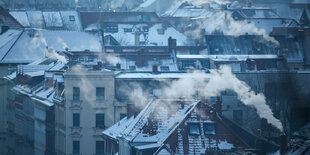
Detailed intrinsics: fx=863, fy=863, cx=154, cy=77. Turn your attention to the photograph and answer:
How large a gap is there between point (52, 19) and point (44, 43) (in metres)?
21.7

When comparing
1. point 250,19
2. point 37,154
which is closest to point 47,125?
point 37,154

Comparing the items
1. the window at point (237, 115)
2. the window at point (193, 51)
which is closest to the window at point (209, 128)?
the window at point (237, 115)

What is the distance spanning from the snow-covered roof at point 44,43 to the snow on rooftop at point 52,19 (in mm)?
16574

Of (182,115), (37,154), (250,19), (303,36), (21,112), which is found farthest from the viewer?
(250,19)

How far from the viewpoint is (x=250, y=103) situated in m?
58.1

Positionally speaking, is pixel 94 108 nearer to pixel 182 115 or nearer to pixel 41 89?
pixel 41 89

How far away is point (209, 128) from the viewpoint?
46.1m

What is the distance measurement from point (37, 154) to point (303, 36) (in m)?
33.0

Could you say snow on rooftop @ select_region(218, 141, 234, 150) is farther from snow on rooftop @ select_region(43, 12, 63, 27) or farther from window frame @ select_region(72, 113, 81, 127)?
snow on rooftop @ select_region(43, 12, 63, 27)

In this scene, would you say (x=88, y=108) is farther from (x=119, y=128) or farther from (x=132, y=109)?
(x=132, y=109)

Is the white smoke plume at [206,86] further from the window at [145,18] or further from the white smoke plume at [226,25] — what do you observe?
the window at [145,18]

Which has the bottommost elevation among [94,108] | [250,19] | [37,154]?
[37,154]

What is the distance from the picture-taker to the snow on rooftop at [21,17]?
365 ft

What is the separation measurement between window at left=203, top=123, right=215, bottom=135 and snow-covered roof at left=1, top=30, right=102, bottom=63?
43.3m
